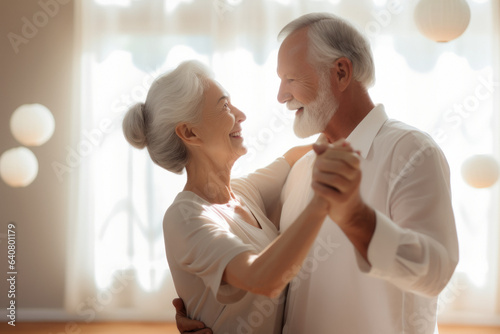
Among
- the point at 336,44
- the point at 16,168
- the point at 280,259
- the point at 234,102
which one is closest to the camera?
Answer: the point at 280,259

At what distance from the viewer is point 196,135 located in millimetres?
1956

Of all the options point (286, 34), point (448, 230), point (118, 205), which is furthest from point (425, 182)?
point (118, 205)

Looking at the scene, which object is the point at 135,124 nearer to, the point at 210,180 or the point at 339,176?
the point at 210,180

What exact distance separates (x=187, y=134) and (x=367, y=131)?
671 millimetres

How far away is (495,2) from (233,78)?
7.36 ft

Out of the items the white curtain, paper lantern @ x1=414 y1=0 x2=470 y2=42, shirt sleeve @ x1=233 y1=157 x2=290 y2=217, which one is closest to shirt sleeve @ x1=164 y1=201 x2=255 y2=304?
shirt sleeve @ x1=233 y1=157 x2=290 y2=217

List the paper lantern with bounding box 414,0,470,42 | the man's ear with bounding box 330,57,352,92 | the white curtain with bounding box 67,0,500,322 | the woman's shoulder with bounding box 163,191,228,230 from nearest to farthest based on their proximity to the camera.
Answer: the woman's shoulder with bounding box 163,191,228,230 < the man's ear with bounding box 330,57,352,92 < the paper lantern with bounding box 414,0,470,42 < the white curtain with bounding box 67,0,500,322


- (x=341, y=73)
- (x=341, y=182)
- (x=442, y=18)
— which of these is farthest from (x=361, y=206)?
(x=442, y=18)

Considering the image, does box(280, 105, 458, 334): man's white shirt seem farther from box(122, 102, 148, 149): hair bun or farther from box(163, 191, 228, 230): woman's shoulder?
box(122, 102, 148, 149): hair bun

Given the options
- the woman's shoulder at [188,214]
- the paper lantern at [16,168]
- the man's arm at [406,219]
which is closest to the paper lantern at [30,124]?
the paper lantern at [16,168]

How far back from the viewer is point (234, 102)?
14.0 ft

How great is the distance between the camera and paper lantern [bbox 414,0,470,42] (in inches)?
121

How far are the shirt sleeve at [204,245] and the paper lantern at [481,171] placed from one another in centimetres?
231

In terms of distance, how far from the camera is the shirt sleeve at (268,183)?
2.17 metres
